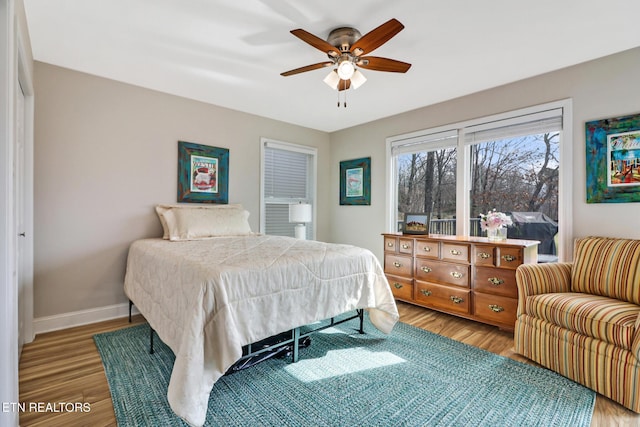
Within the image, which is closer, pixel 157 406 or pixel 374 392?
pixel 157 406

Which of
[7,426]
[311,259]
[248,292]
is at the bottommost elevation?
[7,426]

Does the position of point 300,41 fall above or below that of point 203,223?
above

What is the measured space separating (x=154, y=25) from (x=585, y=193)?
12.2 ft

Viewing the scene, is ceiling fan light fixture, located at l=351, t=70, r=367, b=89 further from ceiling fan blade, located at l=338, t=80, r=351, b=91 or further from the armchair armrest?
the armchair armrest

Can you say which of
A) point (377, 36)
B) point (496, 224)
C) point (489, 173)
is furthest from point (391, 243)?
point (377, 36)

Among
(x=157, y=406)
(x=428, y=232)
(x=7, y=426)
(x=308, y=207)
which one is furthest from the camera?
(x=308, y=207)

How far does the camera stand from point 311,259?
2.15m

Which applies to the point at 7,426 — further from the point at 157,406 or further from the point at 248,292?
the point at 248,292

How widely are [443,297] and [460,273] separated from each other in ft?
1.05

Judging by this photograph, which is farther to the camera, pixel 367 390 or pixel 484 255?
pixel 484 255

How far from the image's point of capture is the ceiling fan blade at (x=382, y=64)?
2206 millimetres

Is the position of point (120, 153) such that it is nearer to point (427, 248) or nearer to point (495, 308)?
point (427, 248)

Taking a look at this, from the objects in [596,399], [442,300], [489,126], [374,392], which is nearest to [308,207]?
[442,300]

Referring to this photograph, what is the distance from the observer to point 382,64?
2266 mm
